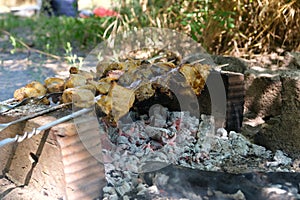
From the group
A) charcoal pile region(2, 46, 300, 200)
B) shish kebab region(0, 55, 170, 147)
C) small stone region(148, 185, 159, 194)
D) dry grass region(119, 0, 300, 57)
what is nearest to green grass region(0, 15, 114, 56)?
dry grass region(119, 0, 300, 57)

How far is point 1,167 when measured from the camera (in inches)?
64.8

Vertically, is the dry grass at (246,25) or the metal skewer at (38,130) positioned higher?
the dry grass at (246,25)

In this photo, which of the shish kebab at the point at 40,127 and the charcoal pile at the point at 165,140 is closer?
the shish kebab at the point at 40,127

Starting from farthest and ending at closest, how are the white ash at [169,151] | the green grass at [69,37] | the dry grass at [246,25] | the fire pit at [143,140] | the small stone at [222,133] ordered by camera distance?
the green grass at [69,37], the dry grass at [246,25], the small stone at [222,133], the white ash at [169,151], the fire pit at [143,140]

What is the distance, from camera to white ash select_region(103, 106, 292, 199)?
5.15ft

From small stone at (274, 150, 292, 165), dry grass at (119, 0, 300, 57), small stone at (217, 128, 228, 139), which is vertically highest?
dry grass at (119, 0, 300, 57)

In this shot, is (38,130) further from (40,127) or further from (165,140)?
(165,140)

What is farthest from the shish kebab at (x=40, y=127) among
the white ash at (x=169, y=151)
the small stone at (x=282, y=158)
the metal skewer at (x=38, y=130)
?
the small stone at (x=282, y=158)

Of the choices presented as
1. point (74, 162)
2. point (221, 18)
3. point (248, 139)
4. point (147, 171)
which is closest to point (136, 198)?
point (147, 171)

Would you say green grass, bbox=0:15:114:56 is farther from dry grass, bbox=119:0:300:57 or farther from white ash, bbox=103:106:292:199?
white ash, bbox=103:106:292:199

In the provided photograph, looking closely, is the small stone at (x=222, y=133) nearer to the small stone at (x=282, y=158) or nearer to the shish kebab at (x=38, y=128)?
the small stone at (x=282, y=158)

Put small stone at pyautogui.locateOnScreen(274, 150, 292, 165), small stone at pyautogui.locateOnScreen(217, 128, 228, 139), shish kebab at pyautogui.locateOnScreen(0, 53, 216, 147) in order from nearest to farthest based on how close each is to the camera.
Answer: shish kebab at pyautogui.locateOnScreen(0, 53, 216, 147), small stone at pyautogui.locateOnScreen(274, 150, 292, 165), small stone at pyautogui.locateOnScreen(217, 128, 228, 139)

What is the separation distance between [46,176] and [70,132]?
0.21 m

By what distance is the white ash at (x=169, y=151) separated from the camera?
5.15ft
